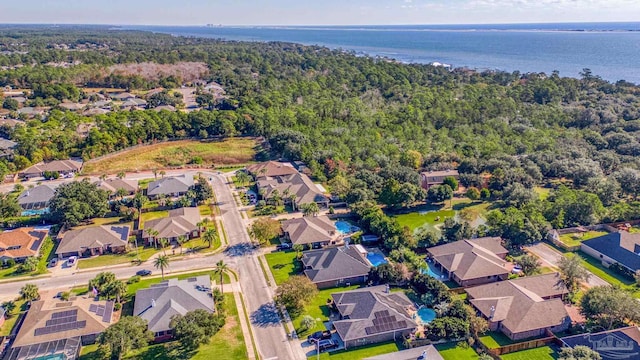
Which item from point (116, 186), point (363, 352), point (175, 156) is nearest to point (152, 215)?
point (116, 186)

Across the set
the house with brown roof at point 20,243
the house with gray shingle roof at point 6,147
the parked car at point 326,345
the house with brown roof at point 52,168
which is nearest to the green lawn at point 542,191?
the parked car at point 326,345

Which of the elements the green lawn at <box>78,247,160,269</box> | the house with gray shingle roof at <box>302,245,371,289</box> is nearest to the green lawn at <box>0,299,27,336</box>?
the green lawn at <box>78,247,160,269</box>

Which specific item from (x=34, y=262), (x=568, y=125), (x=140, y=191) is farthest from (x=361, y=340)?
(x=568, y=125)

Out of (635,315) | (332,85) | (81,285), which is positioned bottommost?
(81,285)

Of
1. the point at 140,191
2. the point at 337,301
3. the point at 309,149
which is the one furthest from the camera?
the point at 309,149

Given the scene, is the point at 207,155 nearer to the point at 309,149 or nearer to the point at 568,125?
the point at 309,149

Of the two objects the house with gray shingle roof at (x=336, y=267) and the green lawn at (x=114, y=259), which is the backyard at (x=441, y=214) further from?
the green lawn at (x=114, y=259)

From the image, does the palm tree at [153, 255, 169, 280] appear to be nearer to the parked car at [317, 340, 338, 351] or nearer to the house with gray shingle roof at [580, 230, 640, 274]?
the parked car at [317, 340, 338, 351]
